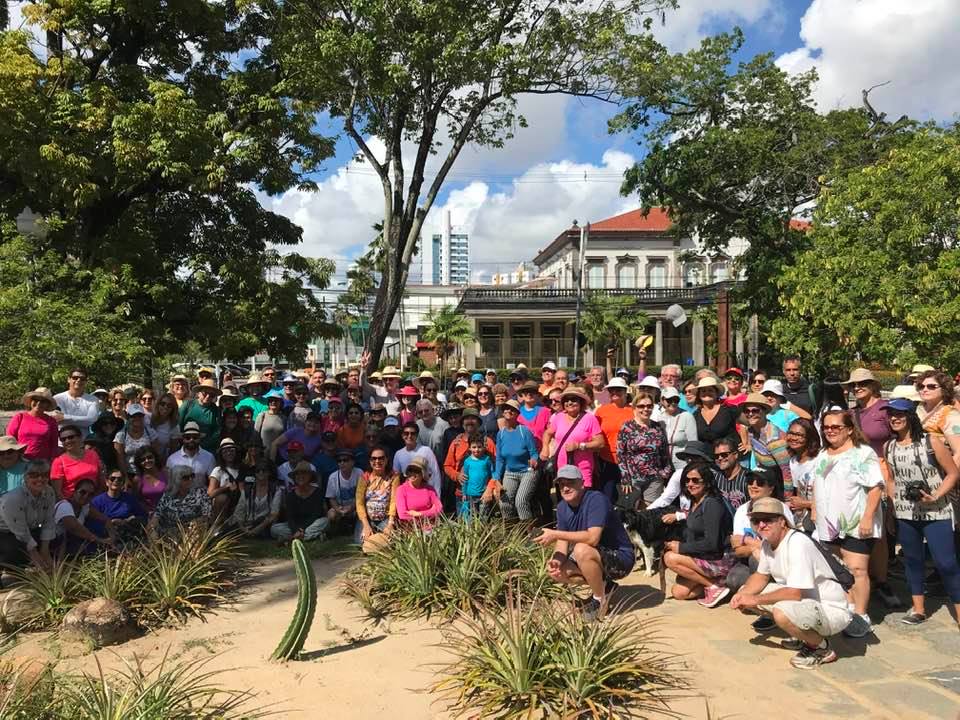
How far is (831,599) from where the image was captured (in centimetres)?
436

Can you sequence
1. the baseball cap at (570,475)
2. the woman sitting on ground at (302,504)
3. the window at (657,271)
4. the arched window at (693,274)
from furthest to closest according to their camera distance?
A: 1. the window at (657,271)
2. the arched window at (693,274)
3. the woman sitting on ground at (302,504)
4. the baseball cap at (570,475)

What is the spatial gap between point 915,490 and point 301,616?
4.18m

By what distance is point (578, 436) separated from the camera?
21.5 ft

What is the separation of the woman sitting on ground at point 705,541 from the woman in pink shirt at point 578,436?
1201 millimetres

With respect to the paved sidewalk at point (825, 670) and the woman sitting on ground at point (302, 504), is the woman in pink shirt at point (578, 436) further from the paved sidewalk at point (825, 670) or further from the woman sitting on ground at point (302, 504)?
the woman sitting on ground at point (302, 504)

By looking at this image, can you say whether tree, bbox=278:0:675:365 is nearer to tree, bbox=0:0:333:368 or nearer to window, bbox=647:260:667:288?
tree, bbox=0:0:333:368

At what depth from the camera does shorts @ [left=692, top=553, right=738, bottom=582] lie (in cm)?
538

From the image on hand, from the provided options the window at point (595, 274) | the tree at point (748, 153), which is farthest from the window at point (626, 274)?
the tree at point (748, 153)

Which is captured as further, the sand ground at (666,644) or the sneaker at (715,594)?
the sneaker at (715,594)

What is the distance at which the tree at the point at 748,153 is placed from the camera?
55.7 ft

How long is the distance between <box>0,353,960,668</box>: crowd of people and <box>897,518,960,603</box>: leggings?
0.04 feet

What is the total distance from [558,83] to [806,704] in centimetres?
1236

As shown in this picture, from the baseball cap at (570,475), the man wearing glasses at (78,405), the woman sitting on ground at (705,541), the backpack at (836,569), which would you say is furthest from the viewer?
the man wearing glasses at (78,405)

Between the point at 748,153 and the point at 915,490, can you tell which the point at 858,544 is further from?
the point at 748,153
